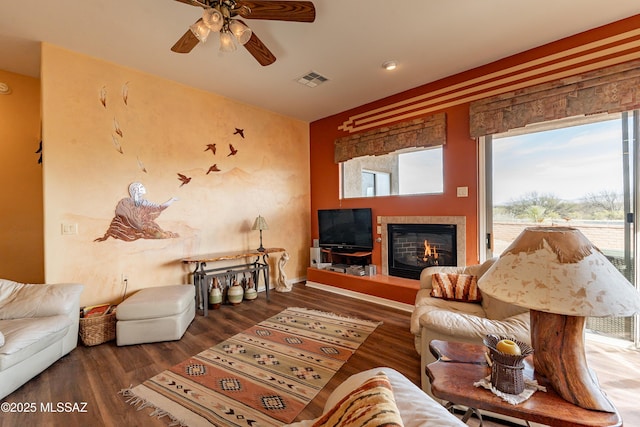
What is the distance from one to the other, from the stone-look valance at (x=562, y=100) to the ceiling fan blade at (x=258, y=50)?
8.10 ft

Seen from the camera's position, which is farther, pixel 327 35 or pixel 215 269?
pixel 215 269

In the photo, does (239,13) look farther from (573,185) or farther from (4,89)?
(4,89)

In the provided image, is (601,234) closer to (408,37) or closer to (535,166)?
(535,166)

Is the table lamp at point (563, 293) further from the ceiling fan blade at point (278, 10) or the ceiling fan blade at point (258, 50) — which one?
the ceiling fan blade at point (258, 50)

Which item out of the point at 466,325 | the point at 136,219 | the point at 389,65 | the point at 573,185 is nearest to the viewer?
the point at 466,325

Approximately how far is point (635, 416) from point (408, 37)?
131 inches

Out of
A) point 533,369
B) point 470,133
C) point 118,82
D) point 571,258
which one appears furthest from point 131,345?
point 470,133

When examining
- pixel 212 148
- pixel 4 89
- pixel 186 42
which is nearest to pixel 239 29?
pixel 186 42

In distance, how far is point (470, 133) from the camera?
10.1 ft

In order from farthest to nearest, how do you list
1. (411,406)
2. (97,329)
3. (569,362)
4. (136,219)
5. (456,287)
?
(136,219), (97,329), (456,287), (569,362), (411,406)

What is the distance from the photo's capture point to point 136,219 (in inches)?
120

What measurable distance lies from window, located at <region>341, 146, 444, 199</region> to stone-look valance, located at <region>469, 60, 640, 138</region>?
0.67m

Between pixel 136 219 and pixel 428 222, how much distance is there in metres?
3.75

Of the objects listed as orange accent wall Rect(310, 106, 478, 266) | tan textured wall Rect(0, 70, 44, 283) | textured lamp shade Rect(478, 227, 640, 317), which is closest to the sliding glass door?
orange accent wall Rect(310, 106, 478, 266)
